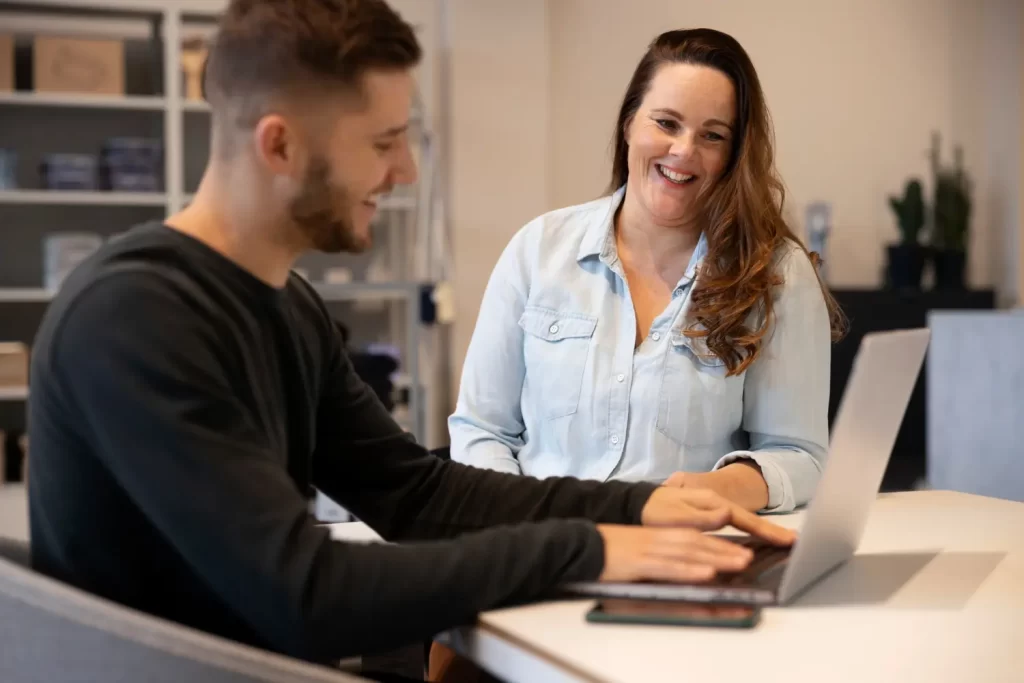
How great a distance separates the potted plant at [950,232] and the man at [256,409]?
5.16 meters

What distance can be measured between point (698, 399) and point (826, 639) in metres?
0.81

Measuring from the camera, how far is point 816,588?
3.54 feet

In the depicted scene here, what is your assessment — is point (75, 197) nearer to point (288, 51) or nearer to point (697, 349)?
point (697, 349)

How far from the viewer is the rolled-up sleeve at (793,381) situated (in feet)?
5.57

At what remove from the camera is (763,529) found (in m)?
1.17

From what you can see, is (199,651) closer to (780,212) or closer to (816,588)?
(816,588)

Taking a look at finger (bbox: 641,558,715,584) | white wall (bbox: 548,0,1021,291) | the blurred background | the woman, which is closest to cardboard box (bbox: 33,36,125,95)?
the blurred background

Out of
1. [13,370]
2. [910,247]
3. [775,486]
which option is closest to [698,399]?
[775,486]

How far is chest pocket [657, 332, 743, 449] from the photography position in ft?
5.67

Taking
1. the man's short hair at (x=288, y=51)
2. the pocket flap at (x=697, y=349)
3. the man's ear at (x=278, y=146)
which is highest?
the man's short hair at (x=288, y=51)

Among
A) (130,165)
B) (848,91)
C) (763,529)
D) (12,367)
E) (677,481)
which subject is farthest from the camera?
(848,91)

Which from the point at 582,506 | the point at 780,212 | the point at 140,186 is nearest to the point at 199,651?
the point at 582,506

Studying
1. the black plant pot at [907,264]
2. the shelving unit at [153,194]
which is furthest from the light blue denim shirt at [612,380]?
the black plant pot at [907,264]

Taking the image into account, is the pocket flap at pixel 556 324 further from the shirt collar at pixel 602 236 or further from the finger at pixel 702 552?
the finger at pixel 702 552
